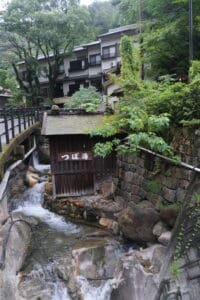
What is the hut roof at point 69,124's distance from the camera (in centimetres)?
1002

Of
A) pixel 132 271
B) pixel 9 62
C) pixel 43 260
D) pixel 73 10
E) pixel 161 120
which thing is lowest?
pixel 43 260

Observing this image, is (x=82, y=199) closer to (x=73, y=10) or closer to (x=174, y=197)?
(x=174, y=197)

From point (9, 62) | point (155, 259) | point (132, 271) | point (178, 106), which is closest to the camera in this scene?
point (132, 271)

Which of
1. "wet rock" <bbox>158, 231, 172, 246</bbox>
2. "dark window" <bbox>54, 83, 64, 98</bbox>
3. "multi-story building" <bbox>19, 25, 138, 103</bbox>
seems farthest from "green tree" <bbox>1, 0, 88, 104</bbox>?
"wet rock" <bbox>158, 231, 172, 246</bbox>

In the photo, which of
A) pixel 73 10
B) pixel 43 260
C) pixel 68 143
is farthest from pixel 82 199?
pixel 73 10

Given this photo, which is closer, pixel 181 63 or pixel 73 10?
pixel 181 63

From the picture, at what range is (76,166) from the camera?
10508mm

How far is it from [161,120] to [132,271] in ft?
Answer: 10.3

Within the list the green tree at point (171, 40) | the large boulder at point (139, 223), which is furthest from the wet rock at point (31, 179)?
the green tree at point (171, 40)

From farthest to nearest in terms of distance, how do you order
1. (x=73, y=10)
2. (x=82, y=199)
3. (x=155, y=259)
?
(x=73, y=10) < (x=82, y=199) < (x=155, y=259)

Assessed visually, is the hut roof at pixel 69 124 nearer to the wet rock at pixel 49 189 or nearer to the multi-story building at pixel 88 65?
the wet rock at pixel 49 189

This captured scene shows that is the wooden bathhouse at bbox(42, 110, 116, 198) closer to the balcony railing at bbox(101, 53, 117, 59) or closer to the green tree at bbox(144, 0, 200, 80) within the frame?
the green tree at bbox(144, 0, 200, 80)

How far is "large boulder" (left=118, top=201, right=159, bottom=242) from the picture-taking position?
281 inches

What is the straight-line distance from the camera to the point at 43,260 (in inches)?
288
